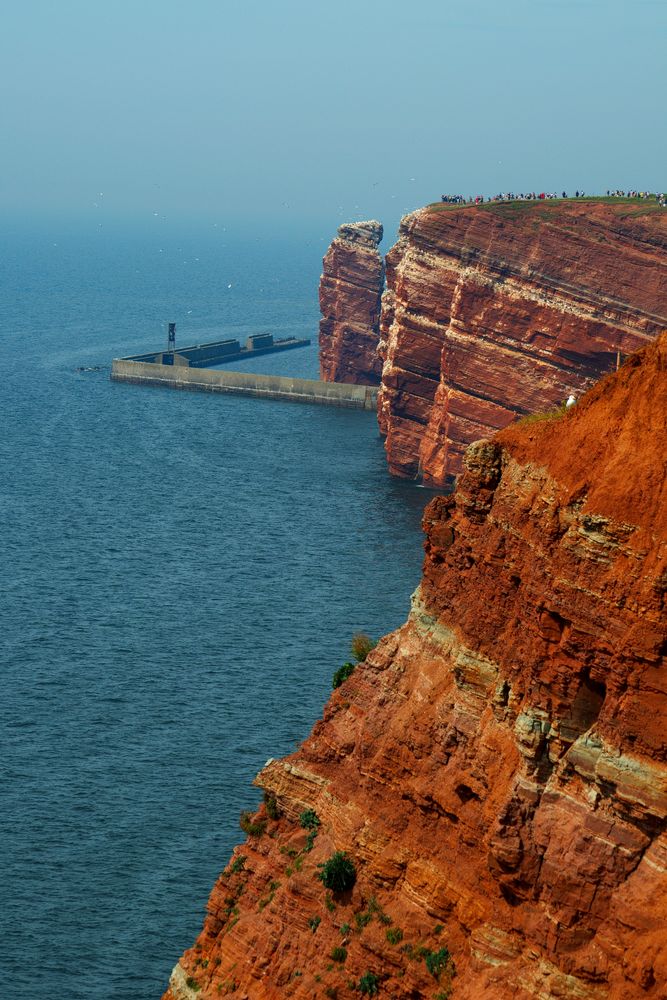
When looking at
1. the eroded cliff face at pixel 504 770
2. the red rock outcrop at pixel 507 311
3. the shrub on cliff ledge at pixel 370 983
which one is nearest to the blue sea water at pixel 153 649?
the red rock outcrop at pixel 507 311

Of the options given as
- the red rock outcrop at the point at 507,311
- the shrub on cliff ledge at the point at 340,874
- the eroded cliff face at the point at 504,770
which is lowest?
the red rock outcrop at the point at 507,311

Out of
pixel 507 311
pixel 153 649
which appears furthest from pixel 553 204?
pixel 153 649

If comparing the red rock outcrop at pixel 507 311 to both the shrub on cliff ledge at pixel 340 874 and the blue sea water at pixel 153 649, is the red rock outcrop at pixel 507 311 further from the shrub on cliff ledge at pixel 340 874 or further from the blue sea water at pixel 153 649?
the shrub on cliff ledge at pixel 340 874

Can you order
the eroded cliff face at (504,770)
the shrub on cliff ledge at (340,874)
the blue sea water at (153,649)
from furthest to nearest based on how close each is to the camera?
the blue sea water at (153,649) → the shrub on cliff ledge at (340,874) → the eroded cliff face at (504,770)

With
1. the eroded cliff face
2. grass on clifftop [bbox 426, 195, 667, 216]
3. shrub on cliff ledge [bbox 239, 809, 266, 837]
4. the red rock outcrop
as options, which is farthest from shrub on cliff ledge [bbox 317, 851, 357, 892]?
grass on clifftop [bbox 426, 195, 667, 216]

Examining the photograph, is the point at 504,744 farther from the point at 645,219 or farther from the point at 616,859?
the point at 645,219

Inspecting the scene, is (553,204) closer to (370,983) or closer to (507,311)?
(507,311)

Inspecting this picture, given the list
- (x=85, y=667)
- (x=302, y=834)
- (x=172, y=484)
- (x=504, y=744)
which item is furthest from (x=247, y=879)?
(x=172, y=484)

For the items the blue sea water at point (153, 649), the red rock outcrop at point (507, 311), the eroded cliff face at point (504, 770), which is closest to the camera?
the eroded cliff face at point (504, 770)
